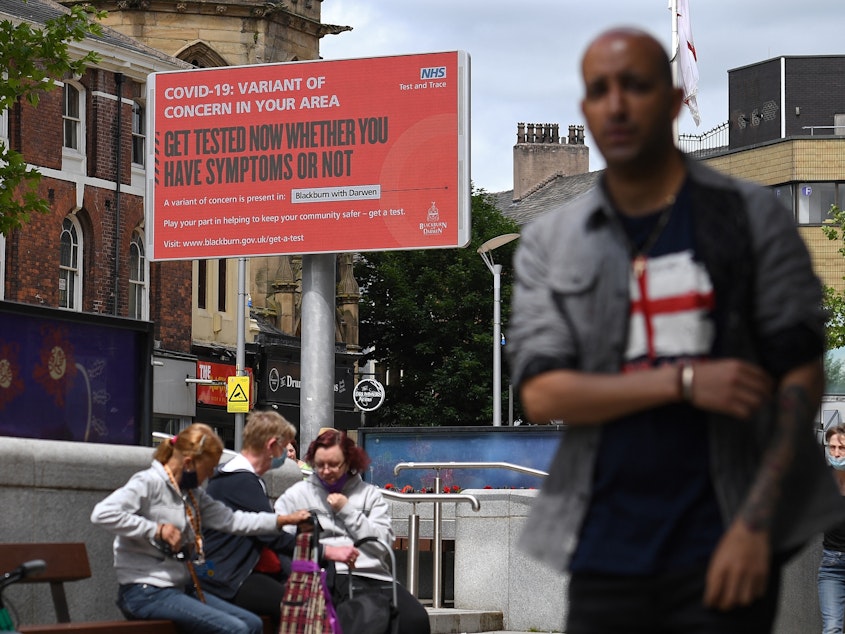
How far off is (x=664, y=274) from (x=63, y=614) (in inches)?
219

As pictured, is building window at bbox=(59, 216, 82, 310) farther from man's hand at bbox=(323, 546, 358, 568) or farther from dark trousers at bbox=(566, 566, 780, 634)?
dark trousers at bbox=(566, 566, 780, 634)

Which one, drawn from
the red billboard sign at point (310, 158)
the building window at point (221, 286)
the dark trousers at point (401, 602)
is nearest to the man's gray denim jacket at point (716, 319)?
the dark trousers at point (401, 602)

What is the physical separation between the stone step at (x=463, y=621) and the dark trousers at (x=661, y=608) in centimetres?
1038

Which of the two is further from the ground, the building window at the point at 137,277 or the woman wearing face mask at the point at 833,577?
the building window at the point at 137,277

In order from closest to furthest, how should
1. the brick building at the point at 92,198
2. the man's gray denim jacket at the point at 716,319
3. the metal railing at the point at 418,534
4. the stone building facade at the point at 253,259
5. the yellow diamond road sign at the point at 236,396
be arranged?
1. the man's gray denim jacket at the point at 716,319
2. the metal railing at the point at 418,534
3. the yellow diamond road sign at the point at 236,396
4. the brick building at the point at 92,198
5. the stone building facade at the point at 253,259

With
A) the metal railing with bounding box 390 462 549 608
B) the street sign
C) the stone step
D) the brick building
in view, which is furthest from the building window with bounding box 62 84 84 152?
the stone step

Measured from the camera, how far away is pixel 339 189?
2344 cm

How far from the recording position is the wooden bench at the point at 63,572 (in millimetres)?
7738

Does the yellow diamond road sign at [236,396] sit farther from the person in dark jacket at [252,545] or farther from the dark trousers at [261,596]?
the dark trousers at [261,596]

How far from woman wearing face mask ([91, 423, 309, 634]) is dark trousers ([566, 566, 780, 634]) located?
5.14 meters

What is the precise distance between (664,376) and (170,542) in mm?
5313

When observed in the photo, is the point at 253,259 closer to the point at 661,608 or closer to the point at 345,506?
the point at 345,506

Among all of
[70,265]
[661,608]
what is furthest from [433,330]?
[661,608]

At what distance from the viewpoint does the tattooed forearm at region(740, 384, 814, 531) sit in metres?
3.04
